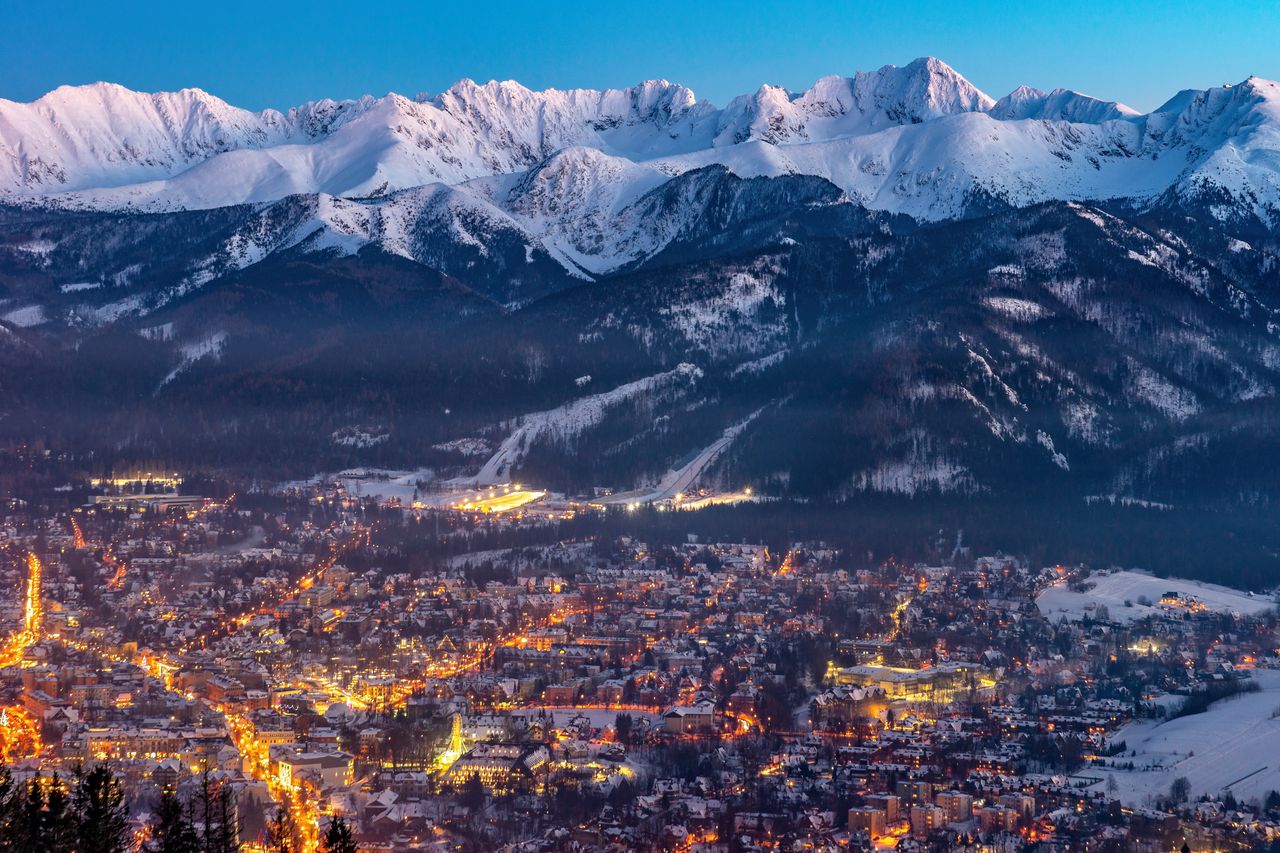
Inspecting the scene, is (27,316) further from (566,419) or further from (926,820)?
(926,820)

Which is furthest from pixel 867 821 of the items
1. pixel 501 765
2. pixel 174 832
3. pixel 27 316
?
pixel 27 316

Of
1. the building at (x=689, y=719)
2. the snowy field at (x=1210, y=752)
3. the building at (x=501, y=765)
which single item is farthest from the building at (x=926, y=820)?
the building at (x=689, y=719)

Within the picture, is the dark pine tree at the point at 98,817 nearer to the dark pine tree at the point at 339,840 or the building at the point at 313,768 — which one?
the dark pine tree at the point at 339,840

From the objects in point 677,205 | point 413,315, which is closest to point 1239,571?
point 413,315

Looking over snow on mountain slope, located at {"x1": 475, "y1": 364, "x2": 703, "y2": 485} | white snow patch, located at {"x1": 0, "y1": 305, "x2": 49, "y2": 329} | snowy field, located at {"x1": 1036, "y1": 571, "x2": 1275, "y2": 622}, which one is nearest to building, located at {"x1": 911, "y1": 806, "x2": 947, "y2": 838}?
snowy field, located at {"x1": 1036, "y1": 571, "x2": 1275, "y2": 622}

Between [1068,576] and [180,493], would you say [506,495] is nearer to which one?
[180,493]

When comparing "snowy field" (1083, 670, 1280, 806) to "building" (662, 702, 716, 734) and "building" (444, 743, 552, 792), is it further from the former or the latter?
"building" (444, 743, 552, 792)
